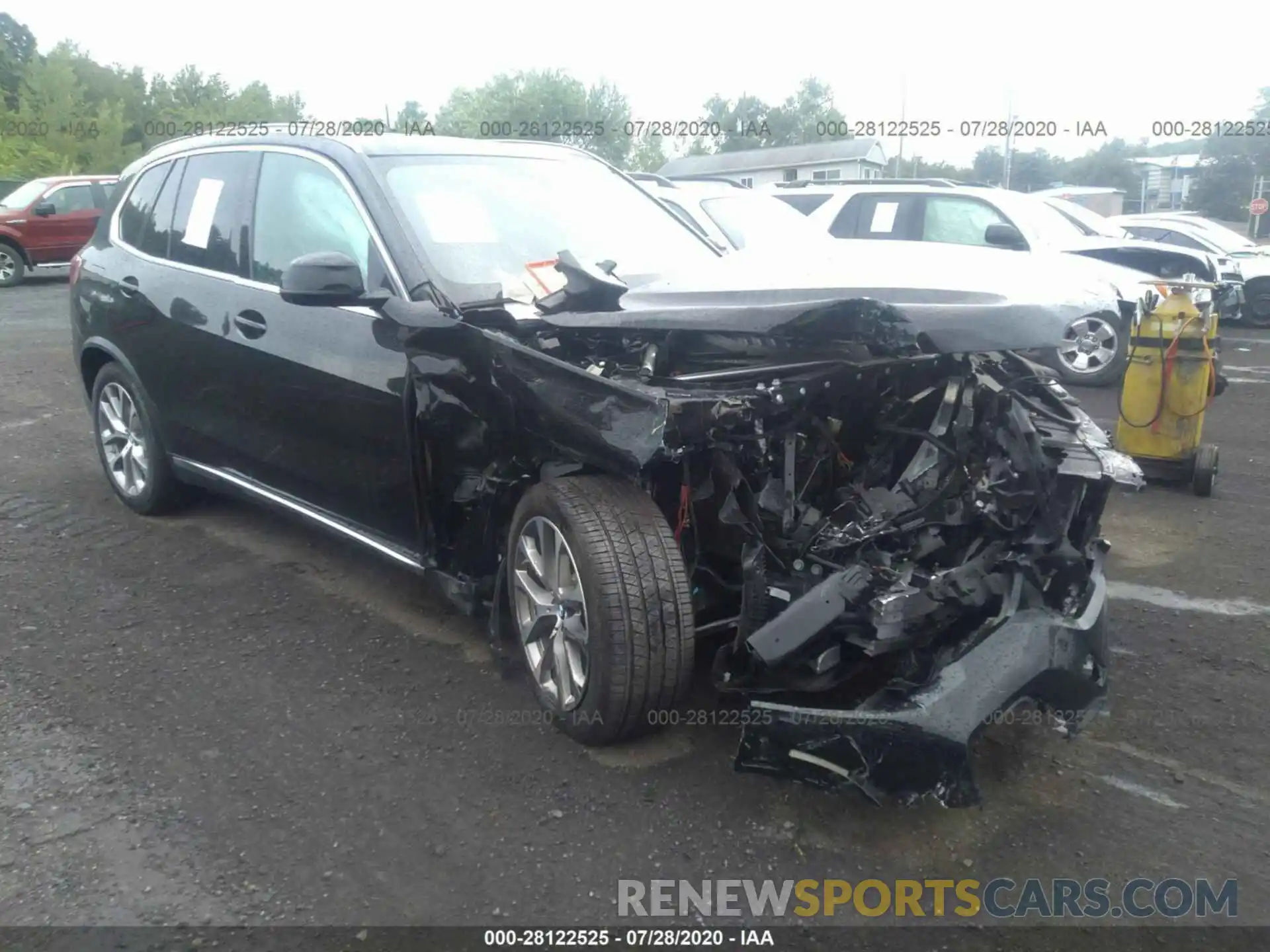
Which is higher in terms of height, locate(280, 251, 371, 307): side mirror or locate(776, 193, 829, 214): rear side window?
locate(776, 193, 829, 214): rear side window

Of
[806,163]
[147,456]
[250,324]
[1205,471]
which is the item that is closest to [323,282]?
[250,324]

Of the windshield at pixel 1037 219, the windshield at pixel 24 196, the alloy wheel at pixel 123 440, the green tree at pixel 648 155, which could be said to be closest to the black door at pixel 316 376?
the alloy wheel at pixel 123 440

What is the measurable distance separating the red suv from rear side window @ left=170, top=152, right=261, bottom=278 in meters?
13.9

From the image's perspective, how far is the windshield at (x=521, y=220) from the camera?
3.84 meters

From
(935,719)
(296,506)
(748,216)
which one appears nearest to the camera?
(935,719)

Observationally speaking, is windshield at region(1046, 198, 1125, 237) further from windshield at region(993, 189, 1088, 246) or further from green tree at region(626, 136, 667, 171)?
green tree at region(626, 136, 667, 171)

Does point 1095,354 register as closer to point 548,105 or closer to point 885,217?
point 885,217

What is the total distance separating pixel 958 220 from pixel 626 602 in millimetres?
7979

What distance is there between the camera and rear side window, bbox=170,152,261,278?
4.51 meters

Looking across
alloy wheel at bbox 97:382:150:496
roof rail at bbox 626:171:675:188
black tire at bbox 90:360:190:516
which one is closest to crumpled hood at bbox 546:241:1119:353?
black tire at bbox 90:360:190:516

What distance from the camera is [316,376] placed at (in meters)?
3.99

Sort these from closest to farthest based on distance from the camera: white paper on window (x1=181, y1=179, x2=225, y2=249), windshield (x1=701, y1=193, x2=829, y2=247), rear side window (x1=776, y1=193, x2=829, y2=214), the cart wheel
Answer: white paper on window (x1=181, y1=179, x2=225, y2=249)
the cart wheel
windshield (x1=701, y1=193, x2=829, y2=247)
rear side window (x1=776, y1=193, x2=829, y2=214)

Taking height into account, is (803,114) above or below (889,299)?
above

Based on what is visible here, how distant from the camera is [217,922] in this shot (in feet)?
8.63
